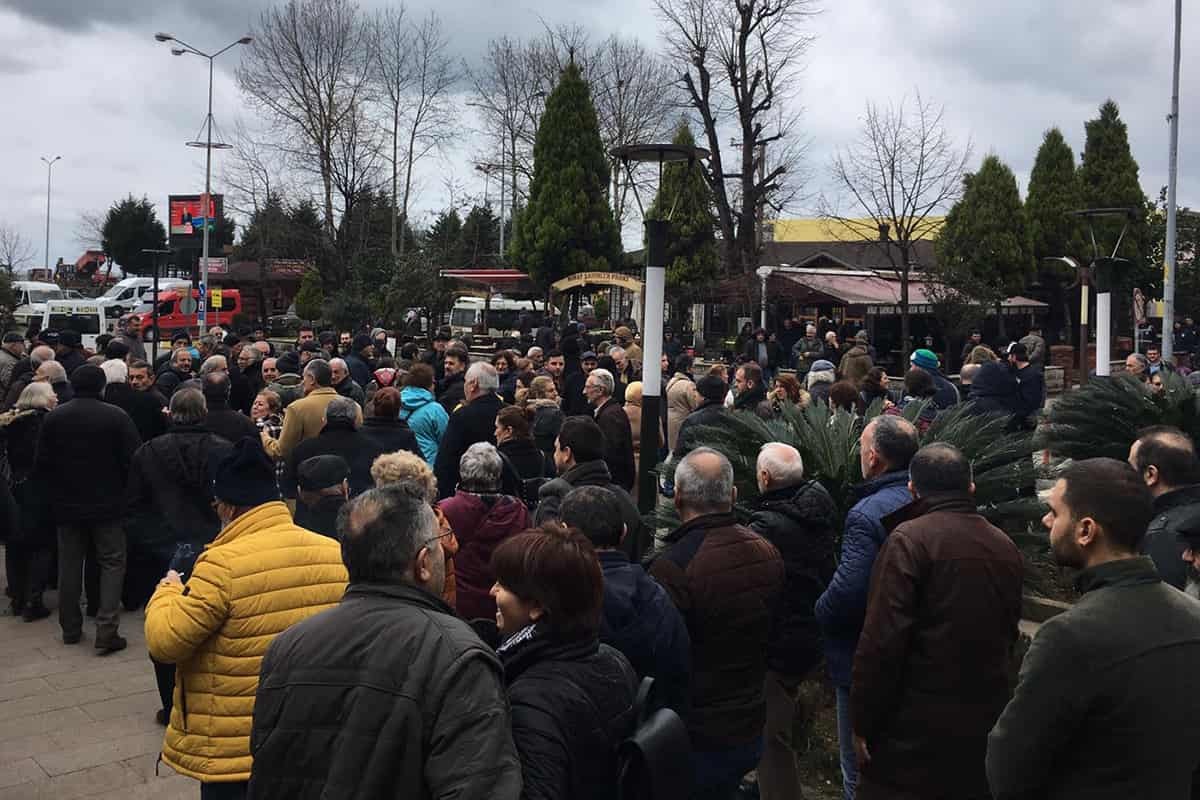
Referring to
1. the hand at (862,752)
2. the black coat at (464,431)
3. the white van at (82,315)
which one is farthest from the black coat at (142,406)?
the white van at (82,315)

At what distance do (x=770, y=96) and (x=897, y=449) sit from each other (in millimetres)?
29407

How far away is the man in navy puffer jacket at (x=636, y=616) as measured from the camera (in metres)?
3.37

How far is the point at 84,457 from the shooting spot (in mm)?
7195

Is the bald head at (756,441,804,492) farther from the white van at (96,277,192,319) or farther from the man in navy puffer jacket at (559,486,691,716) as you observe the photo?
the white van at (96,277,192,319)

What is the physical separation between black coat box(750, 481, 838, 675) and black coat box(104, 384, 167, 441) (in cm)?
586

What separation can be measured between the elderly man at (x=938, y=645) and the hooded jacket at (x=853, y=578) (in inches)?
15.6

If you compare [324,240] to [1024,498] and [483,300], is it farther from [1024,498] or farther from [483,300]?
[1024,498]

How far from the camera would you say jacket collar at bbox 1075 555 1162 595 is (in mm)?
2676

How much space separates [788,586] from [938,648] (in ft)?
3.17

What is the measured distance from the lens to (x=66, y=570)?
7504 mm

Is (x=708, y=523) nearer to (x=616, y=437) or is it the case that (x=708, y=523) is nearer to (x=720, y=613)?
(x=720, y=613)

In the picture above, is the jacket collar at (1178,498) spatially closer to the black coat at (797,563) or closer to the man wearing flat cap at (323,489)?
the black coat at (797,563)

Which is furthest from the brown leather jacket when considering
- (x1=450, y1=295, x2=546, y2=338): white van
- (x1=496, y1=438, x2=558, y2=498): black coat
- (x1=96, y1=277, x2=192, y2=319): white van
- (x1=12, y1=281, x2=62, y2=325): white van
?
(x1=12, y1=281, x2=62, y2=325): white van

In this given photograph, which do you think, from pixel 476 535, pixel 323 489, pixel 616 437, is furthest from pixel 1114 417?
pixel 323 489
